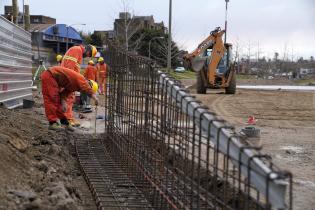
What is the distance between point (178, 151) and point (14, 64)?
27.1 feet

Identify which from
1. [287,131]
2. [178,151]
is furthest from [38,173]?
[287,131]

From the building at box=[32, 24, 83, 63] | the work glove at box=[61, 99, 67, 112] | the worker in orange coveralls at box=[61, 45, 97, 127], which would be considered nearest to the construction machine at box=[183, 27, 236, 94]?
the worker in orange coveralls at box=[61, 45, 97, 127]

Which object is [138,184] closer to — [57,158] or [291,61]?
[57,158]

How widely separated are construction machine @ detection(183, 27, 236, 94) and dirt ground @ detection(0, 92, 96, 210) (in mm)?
12286

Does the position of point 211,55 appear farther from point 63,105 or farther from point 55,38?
point 55,38

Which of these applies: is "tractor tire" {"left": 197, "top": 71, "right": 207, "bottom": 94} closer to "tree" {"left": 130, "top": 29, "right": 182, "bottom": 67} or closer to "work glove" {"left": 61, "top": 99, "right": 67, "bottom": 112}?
"work glove" {"left": 61, "top": 99, "right": 67, "bottom": 112}

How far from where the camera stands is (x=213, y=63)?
73.5 feet

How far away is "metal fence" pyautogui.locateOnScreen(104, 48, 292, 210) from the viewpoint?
323 centimetres

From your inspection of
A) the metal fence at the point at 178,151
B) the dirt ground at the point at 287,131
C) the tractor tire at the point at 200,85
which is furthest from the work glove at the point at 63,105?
the tractor tire at the point at 200,85

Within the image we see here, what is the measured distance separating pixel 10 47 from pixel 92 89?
139 inches

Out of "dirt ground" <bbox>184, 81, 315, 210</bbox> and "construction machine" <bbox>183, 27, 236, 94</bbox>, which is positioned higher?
"construction machine" <bbox>183, 27, 236, 94</bbox>

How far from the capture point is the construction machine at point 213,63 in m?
20.7

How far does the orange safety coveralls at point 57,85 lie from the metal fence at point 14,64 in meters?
1.71

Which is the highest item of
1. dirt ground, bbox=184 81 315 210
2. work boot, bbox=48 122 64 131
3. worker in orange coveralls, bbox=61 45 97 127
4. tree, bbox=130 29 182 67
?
tree, bbox=130 29 182 67
